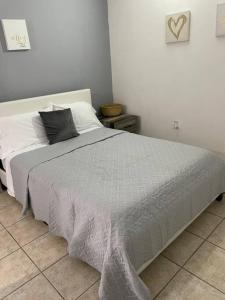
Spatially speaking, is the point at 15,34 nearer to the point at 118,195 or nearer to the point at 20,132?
the point at 20,132

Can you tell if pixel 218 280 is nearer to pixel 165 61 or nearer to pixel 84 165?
pixel 84 165

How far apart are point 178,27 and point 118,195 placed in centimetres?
226

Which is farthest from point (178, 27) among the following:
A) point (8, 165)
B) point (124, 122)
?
point (8, 165)

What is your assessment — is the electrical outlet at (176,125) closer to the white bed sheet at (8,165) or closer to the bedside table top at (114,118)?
the bedside table top at (114,118)

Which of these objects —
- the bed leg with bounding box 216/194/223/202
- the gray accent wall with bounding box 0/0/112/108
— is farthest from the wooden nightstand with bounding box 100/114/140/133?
the bed leg with bounding box 216/194/223/202

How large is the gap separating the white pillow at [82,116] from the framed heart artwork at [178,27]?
1.33 m

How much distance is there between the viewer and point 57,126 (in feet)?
8.58

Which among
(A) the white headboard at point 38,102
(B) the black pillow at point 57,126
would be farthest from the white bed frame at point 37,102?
(B) the black pillow at point 57,126

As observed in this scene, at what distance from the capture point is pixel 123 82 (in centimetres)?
367

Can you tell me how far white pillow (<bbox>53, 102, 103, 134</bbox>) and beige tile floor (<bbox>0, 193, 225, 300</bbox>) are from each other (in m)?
1.29

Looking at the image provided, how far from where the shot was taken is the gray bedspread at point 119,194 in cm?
138

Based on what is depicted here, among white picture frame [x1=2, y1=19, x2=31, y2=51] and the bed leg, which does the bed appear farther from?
white picture frame [x1=2, y1=19, x2=31, y2=51]

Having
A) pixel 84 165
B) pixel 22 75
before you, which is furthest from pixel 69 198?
pixel 22 75

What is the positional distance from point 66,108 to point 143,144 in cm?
107
